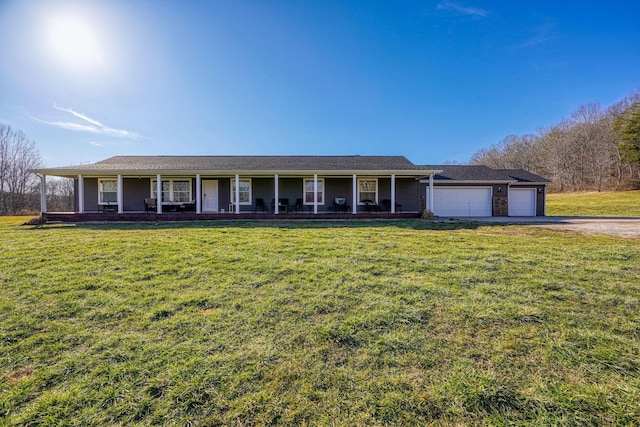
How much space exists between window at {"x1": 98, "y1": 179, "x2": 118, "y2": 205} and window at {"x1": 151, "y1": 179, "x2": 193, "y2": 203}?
260cm

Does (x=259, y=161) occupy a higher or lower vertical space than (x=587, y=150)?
lower

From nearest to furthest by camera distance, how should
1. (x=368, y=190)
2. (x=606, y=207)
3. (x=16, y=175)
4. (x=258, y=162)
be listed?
1. (x=368, y=190)
2. (x=258, y=162)
3. (x=606, y=207)
4. (x=16, y=175)

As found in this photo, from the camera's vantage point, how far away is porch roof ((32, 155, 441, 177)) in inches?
515

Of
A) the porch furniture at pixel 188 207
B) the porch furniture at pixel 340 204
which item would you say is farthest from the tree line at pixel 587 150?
the porch furniture at pixel 188 207

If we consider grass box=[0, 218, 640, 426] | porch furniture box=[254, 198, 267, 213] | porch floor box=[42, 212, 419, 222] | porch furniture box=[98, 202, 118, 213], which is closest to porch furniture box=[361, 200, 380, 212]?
porch floor box=[42, 212, 419, 222]

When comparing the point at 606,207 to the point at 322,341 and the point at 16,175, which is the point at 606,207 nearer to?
the point at 322,341

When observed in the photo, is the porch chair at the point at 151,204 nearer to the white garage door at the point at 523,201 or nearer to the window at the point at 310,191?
the window at the point at 310,191

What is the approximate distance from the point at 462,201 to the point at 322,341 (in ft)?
53.4

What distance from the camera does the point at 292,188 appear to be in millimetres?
15242

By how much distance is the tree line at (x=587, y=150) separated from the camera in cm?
3025

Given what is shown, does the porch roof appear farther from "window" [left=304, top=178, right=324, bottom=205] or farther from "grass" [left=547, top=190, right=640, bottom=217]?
"grass" [left=547, top=190, right=640, bottom=217]

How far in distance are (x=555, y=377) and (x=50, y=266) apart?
23.5 feet

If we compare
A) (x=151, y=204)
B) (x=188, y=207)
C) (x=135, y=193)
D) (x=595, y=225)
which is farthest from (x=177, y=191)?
(x=595, y=225)

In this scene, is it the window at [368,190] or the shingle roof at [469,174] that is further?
the shingle roof at [469,174]
